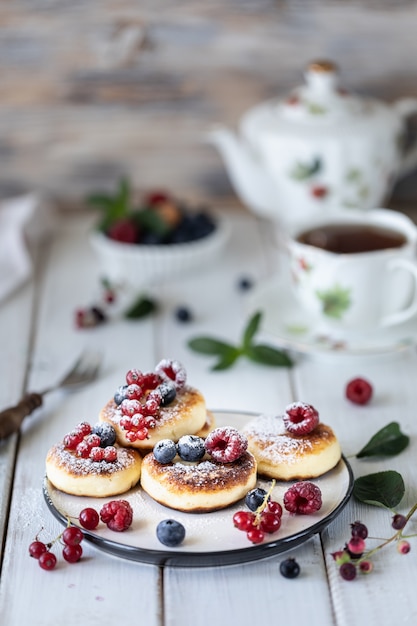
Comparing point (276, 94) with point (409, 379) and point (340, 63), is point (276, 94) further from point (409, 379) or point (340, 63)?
point (409, 379)

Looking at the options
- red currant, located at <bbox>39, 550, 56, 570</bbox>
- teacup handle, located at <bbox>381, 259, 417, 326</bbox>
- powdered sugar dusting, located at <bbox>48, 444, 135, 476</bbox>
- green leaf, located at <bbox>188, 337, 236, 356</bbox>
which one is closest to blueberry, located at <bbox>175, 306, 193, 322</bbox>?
green leaf, located at <bbox>188, 337, 236, 356</bbox>

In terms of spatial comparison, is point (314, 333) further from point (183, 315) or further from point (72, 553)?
point (72, 553)

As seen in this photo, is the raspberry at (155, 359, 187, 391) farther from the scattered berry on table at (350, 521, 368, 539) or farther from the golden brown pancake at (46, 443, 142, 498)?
the scattered berry on table at (350, 521, 368, 539)

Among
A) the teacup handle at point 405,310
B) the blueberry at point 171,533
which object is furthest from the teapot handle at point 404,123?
the blueberry at point 171,533

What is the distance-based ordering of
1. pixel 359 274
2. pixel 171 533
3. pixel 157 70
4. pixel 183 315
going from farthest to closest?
pixel 157 70
pixel 183 315
pixel 359 274
pixel 171 533

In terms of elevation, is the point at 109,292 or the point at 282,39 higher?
the point at 282,39

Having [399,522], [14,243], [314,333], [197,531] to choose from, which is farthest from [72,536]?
[14,243]

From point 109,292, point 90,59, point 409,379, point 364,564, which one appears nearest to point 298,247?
point 409,379
